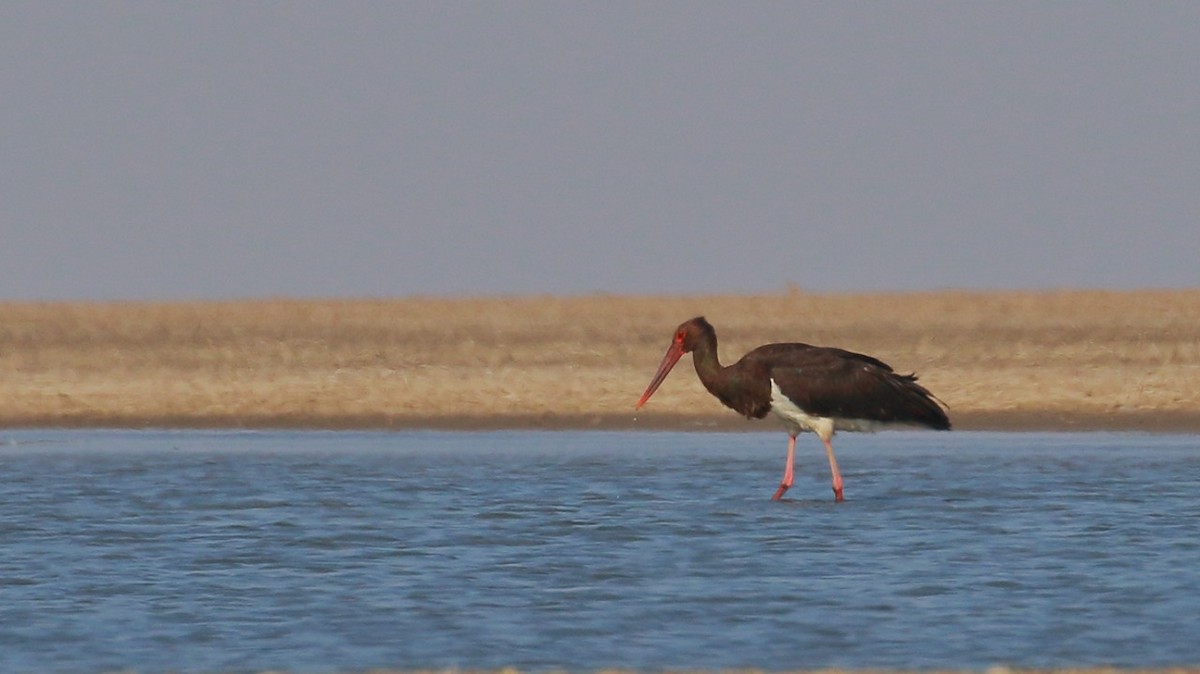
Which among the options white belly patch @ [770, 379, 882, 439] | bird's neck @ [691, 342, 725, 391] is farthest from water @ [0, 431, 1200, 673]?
bird's neck @ [691, 342, 725, 391]

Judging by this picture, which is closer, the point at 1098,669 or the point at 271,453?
the point at 1098,669

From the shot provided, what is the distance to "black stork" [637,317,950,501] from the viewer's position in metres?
16.7

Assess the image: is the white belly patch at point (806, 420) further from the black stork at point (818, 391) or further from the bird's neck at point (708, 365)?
the bird's neck at point (708, 365)

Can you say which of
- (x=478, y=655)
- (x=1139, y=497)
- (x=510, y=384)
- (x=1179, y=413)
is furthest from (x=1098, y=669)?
(x=510, y=384)

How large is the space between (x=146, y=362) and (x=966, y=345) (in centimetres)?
1271

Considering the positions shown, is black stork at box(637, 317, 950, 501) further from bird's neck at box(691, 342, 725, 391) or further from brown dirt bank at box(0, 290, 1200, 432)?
brown dirt bank at box(0, 290, 1200, 432)

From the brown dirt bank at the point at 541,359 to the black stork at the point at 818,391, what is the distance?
8.08m

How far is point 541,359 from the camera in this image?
3136 centimetres

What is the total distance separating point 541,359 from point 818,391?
15.0 meters

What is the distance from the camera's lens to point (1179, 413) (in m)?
25.3

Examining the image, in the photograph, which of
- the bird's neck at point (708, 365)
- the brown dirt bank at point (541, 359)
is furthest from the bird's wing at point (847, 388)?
the brown dirt bank at point (541, 359)

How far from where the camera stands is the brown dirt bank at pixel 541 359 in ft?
86.4

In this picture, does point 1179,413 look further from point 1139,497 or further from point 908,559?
point 908,559

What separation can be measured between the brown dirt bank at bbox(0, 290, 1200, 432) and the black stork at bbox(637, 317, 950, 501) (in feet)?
26.5
